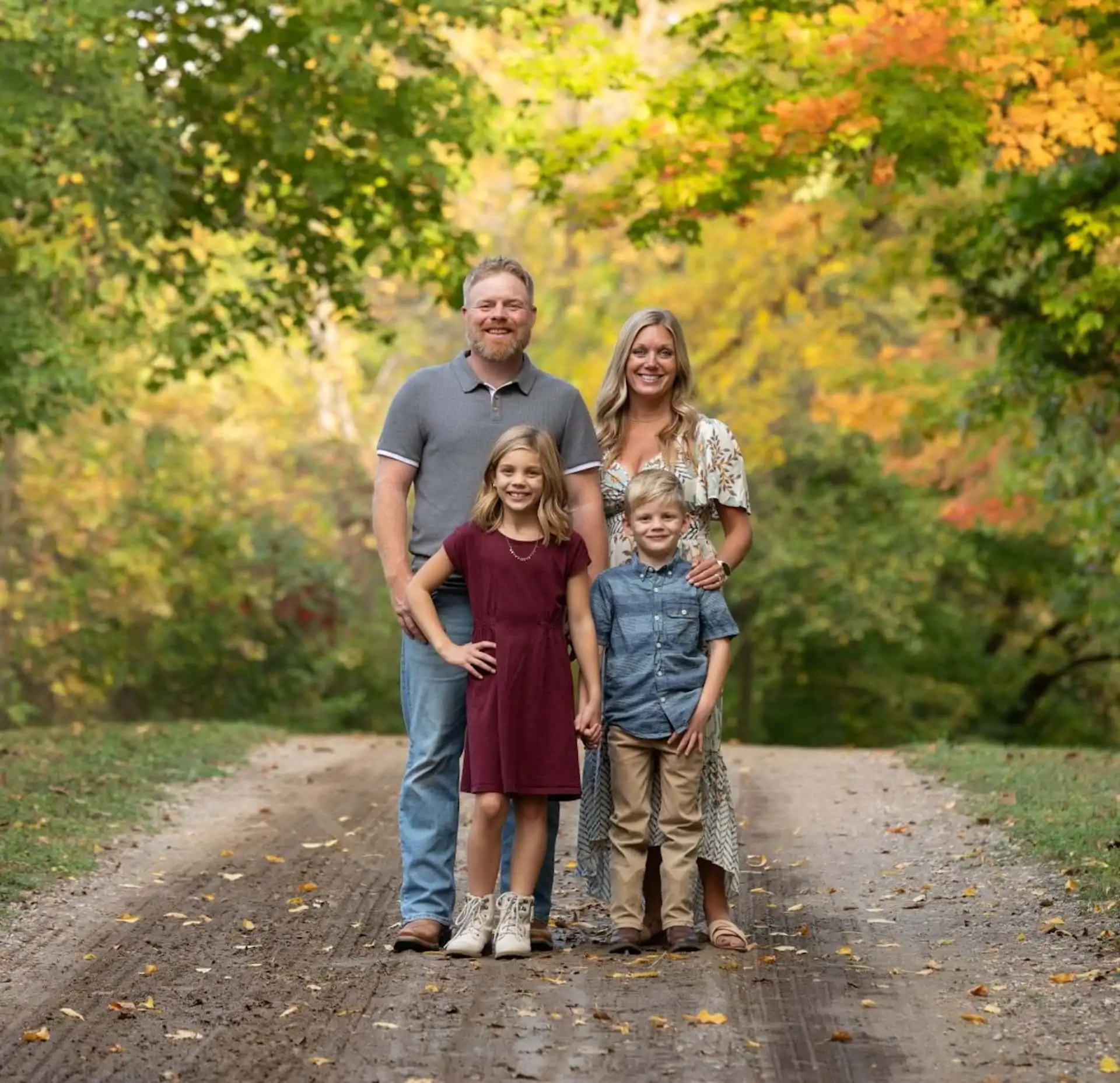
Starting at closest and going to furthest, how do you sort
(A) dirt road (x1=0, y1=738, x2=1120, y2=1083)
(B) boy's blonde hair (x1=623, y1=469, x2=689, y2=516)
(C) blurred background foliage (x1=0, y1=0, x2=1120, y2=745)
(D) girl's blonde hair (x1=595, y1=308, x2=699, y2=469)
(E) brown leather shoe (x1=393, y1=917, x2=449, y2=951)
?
(A) dirt road (x1=0, y1=738, x2=1120, y2=1083) → (B) boy's blonde hair (x1=623, y1=469, x2=689, y2=516) → (E) brown leather shoe (x1=393, y1=917, x2=449, y2=951) → (D) girl's blonde hair (x1=595, y1=308, x2=699, y2=469) → (C) blurred background foliage (x1=0, y1=0, x2=1120, y2=745)

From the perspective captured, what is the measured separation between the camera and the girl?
Answer: 6043 mm

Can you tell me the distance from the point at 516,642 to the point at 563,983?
3.64ft

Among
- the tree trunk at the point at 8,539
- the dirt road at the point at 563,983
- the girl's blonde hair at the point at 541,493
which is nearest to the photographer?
the dirt road at the point at 563,983

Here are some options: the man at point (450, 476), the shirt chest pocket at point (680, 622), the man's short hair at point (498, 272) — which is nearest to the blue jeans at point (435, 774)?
the man at point (450, 476)

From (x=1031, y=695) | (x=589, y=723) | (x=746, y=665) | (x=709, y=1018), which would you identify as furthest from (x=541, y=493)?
(x=1031, y=695)

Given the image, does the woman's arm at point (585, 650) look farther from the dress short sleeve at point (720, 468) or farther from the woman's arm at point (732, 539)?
the dress short sleeve at point (720, 468)

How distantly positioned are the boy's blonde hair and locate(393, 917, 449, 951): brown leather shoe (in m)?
1.55

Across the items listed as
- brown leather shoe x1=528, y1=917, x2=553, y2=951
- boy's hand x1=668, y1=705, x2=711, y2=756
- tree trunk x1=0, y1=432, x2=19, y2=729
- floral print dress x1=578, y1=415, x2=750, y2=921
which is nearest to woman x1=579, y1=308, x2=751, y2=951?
floral print dress x1=578, y1=415, x2=750, y2=921

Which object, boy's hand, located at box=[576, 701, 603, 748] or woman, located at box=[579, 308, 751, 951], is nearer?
boy's hand, located at box=[576, 701, 603, 748]

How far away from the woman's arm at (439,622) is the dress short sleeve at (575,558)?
0.35 metres

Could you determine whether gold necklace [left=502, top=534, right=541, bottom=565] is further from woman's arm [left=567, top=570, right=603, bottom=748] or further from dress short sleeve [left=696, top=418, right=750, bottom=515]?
dress short sleeve [left=696, top=418, right=750, bottom=515]

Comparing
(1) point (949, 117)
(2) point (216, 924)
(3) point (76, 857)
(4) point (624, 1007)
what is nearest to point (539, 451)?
(4) point (624, 1007)

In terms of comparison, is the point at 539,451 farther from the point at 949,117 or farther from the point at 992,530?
the point at 992,530

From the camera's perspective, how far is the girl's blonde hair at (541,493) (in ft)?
19.8
